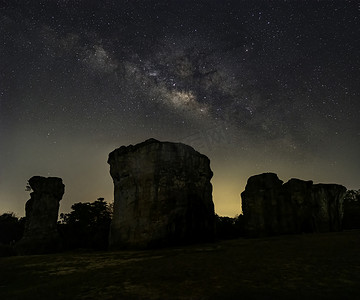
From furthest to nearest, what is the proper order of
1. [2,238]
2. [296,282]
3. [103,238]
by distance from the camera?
[2,238] → [103,238] → [296,282]

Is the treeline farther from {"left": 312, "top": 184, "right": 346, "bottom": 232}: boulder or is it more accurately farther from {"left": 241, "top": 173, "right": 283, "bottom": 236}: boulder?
{"left": 312, "top": 184, "right": 346, "bottom": 232}: boulder

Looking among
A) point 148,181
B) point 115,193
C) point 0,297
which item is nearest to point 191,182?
point 148,181

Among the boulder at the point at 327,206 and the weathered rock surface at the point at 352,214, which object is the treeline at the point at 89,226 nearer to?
the weathered rock surface at the point at 352,214

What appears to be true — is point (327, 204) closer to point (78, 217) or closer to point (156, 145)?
point (156, 145)

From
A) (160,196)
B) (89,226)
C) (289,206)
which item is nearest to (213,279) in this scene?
(160,196)

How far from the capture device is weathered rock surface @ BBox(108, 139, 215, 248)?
10266 mm

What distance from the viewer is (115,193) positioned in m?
12.3

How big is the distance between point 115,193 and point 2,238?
2730cm

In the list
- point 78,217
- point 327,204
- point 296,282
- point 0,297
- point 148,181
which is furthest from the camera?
point 78,217

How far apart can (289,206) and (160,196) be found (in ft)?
42.4

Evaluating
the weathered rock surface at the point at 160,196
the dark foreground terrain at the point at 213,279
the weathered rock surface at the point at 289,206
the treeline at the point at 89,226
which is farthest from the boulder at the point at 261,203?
the dark foreground terrain at the point at 213,279

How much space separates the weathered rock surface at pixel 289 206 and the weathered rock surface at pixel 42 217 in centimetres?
1454

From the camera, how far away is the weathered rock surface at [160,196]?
33.7ft

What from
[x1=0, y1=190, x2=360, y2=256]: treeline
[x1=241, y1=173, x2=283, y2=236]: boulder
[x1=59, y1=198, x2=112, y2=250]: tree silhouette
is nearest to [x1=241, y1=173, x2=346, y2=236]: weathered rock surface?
[x1=241, y1=173, x2=283, y2=236]: boulder
